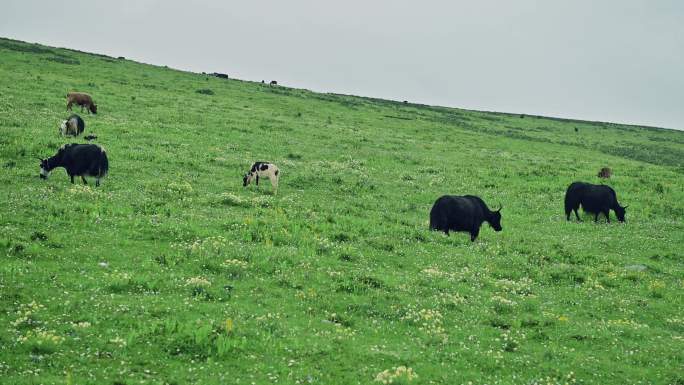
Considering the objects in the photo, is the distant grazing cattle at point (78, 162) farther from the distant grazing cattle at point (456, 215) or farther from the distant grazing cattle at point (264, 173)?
the distant grazing cattle at point (456, 215)

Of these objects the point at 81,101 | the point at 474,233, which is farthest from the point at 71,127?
the point at 474,233

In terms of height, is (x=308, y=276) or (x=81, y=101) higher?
(x=81, y=101)

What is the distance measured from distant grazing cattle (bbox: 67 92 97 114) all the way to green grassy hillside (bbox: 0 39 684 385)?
3.71 m

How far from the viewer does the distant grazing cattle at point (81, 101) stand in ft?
139

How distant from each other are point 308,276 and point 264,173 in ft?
42.6

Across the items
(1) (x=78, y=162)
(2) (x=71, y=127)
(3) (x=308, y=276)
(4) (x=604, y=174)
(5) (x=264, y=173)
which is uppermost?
(4) (x=604, y=174)

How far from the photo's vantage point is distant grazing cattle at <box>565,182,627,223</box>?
29078 millimetres

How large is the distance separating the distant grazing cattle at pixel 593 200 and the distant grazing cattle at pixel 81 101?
109 feet

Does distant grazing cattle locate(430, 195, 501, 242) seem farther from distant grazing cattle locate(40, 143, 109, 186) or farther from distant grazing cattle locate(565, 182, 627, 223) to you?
distant grazing cattle locate(40, 143, 109, 186)

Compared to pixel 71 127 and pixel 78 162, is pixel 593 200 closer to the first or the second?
pixel 78 162

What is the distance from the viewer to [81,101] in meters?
42.8

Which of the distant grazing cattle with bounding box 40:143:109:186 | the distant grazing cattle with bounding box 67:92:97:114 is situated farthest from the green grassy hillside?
the distant grazing cattle with bounding box 67:92:97:114

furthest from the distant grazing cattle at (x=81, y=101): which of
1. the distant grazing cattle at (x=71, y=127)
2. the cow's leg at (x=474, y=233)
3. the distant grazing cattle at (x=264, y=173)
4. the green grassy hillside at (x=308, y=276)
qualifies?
the cow's leg at (x=474, y=233)

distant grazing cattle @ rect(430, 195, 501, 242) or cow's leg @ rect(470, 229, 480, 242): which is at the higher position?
distant grazing cattle @ rect(430, 195, 501, 242)
